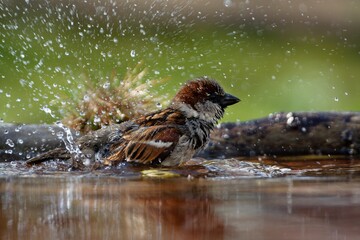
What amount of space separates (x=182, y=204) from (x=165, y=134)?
2.12 metres

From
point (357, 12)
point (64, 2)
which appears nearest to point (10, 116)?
point (64, 2)

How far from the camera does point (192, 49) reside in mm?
10719

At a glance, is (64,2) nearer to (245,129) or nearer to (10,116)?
(10,116)

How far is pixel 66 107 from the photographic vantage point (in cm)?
599

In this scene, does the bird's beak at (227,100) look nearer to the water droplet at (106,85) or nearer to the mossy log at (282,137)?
the mossy log at (282,137)

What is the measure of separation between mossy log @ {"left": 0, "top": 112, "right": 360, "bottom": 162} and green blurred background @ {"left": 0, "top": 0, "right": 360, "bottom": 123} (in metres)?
2.95

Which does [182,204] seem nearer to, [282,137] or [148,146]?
[148,146]

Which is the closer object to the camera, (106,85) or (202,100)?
(202,100)

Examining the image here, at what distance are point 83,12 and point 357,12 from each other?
4279 mm

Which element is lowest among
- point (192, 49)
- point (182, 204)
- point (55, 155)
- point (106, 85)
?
point (182, 204)

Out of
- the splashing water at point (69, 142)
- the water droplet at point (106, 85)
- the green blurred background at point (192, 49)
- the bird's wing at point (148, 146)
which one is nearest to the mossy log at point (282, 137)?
the splashing water at point (69, 142)

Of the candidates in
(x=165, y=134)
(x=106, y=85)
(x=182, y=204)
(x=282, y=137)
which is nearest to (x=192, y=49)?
(x=106, y=85)

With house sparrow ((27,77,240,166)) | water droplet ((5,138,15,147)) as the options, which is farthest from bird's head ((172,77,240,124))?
water droplet ((5,138,15,147))

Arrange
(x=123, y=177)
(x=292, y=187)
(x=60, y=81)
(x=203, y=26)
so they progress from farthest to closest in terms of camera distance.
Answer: (x=203, y=26)
(x=60, y=81)
(x=123, y=177)
(x=292, y=187)
